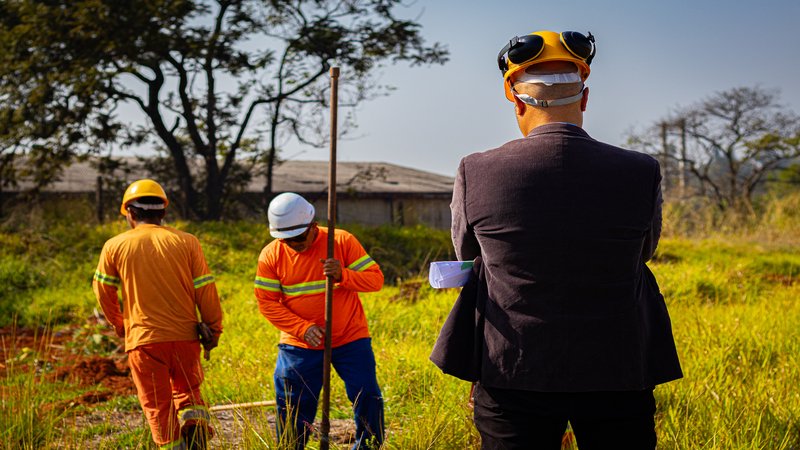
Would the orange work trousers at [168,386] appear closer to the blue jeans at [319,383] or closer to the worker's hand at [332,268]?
the blue jeans at [319,383]

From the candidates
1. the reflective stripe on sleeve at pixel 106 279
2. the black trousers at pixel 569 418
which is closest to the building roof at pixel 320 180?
the reflective stripe on sleeve at pixel 106 279

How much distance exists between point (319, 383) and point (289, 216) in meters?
0.95

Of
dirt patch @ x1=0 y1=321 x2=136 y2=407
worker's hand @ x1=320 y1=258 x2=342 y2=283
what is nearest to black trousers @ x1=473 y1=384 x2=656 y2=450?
worker's hand @ x1=320 y1=258 x2=342 y2=283

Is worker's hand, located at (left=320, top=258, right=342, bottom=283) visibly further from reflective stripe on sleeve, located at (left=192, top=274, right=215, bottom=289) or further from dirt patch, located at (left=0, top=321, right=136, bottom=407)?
dirt patch, located at (left=0, top=321, right=136, bottom=407)

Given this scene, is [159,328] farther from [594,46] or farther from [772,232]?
[772,232]

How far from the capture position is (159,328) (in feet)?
15.3

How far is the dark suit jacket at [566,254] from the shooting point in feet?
7.43

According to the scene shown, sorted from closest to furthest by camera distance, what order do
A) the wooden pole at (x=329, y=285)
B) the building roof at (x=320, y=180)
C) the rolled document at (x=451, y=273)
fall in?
the rolled document at (x=451, y=273), the wooden pole at (x=329, y=285), the building roof at (x=320, y=180)

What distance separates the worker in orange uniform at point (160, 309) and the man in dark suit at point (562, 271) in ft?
8.72

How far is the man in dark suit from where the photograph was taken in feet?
7.45

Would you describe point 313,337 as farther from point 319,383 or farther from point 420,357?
point 420,357

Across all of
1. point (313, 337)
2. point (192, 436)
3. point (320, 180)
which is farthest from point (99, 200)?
point (313, 337)

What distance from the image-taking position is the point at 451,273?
99.7 inches

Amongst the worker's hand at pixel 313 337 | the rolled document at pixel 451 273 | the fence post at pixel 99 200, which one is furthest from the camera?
the fence post at pixel 99 200
